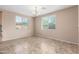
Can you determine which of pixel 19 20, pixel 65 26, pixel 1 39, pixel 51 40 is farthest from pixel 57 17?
pixel 1 39

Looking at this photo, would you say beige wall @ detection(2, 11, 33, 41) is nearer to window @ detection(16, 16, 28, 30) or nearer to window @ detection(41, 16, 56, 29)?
window @ detection(16, 16, 28, 30)

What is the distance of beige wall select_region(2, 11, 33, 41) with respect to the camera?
2546 millimetres

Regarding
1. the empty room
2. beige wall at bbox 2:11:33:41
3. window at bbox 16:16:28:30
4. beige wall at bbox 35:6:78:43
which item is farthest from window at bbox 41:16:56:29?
window at bbox 16:16:28:30

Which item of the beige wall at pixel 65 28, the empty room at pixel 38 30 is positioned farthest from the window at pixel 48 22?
the beige wall at pixel 65 28

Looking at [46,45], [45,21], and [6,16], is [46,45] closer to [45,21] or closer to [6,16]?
[45,21]

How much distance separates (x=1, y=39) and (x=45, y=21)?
5.18 feet

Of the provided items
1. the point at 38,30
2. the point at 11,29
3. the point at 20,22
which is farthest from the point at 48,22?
the point at 11,29

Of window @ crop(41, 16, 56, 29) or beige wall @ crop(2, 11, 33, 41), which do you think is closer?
beige wall @ crop(2, 11, 33, 41)

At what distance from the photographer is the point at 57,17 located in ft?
11.2

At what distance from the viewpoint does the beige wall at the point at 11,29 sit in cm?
255

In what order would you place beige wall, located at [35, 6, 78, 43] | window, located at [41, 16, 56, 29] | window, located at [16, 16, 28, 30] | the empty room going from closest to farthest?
the empty room
window, located at [16, 16, 28, 30]
window, located at [41, 16, 56, 29]
beige wall, located at [35, 6, 78, 43]

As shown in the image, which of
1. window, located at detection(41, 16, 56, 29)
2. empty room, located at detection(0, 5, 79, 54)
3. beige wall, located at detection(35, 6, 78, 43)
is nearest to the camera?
empty room, located at detection(0, 5, 79, 54)

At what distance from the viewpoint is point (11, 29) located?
2.70 meters

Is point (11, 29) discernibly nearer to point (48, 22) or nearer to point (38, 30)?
point (38, 30)
